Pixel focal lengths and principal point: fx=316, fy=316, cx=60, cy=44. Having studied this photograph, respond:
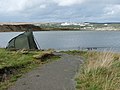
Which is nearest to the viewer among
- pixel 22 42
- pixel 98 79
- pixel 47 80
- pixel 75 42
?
pixel 98 79

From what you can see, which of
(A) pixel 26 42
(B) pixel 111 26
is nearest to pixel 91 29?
(B) pixel 111 26

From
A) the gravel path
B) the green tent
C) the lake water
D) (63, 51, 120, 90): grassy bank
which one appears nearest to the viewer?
(63, 51, 120, 90): grassy bank

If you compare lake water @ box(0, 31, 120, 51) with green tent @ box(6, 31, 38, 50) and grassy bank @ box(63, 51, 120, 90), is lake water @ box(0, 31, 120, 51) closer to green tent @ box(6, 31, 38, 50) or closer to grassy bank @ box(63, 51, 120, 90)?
green tent @ box(6, 31, 38, 50)

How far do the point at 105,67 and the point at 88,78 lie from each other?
1.80 m

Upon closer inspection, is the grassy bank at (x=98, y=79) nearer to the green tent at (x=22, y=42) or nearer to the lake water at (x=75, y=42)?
the green tent at (x=22, y=42)

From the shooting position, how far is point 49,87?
35.1 ft

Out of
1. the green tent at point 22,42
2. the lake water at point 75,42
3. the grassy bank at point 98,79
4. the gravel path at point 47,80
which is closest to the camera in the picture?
the grassy bank at point 98,79

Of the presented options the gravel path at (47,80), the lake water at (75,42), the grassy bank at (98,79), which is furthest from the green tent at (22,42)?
the grassy bank at (98,79)

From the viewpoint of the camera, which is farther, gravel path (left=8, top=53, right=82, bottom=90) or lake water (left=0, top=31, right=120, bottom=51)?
lake water (left=0, top=31, right=120, bottom=51)

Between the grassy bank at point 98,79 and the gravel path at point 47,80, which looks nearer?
the grassy bank at point 98,79

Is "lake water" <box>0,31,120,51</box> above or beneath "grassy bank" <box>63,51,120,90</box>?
beneath

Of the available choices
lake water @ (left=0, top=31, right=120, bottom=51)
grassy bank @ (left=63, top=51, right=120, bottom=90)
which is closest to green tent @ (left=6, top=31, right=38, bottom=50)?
lake water @ (left=0, top=31, right=120, bottom=51)

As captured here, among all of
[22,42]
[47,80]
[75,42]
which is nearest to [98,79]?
[47,80]

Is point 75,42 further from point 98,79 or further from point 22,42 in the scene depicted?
point 98,79
